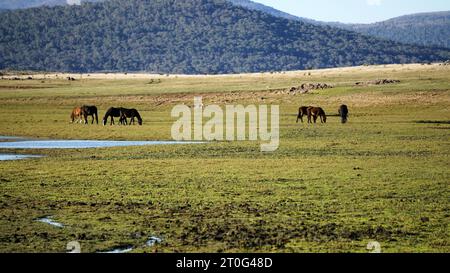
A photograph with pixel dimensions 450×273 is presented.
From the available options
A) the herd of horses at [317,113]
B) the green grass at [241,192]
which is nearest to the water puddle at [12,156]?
the green grass at [241,192]

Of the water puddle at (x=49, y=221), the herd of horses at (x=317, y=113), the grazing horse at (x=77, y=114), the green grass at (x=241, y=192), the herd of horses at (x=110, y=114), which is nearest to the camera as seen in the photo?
the green grass at (x=241, y=192)

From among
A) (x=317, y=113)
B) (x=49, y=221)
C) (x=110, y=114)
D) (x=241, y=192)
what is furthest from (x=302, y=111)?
(x=49, y=221)

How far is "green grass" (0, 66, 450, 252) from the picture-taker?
497 inches

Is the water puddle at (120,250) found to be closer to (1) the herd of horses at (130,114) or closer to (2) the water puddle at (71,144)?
(2) the water puddle at (71,144)

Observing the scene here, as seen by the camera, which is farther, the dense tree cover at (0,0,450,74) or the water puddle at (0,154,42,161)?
the dense tree cover at (0,0,450,74)

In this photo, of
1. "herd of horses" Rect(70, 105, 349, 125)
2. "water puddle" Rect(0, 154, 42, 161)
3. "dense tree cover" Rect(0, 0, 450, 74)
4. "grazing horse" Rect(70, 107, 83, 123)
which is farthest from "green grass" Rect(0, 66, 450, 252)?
"dense tree cover" Rect(0, 0, 450, 74)

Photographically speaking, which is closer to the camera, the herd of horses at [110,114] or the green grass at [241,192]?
the green grass at [241,192]

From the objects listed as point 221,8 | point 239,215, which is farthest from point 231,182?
point 221,8

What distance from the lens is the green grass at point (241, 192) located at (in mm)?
12633

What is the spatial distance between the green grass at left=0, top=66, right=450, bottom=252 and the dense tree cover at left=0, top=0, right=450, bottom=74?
125778 mm

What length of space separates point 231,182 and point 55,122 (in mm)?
24076

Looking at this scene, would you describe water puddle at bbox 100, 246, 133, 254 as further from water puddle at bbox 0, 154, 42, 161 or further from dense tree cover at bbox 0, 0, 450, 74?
dense tree cover at bbox 0, 0, 450, 74

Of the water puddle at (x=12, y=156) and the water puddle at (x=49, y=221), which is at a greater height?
the water puddle at (x=12, y=156)

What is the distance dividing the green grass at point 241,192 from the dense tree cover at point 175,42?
126 metres
